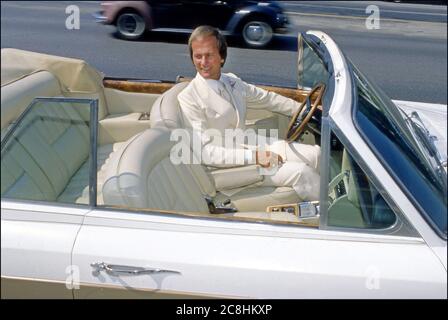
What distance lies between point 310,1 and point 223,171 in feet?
37.4

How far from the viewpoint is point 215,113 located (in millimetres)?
3463

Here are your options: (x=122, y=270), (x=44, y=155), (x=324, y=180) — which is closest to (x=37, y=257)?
(x=122, y=270)

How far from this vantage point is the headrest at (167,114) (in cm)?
324

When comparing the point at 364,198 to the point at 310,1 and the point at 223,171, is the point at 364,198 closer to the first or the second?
the point at 223,171

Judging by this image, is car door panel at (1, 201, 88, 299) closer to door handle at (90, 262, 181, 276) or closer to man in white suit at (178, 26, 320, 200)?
door handle at (90, 262, 181, 276)

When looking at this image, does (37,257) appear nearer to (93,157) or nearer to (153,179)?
(93,157)

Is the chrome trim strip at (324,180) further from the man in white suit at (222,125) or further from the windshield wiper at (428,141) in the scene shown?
the man in white suit at (222,125)

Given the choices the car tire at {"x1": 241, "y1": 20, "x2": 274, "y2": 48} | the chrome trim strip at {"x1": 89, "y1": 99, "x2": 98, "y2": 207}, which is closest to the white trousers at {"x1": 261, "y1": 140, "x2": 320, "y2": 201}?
the chrome trim strip at {"x1": 89, "y1": 99, "x2": 98, "y2": 207}

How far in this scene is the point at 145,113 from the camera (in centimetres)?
421

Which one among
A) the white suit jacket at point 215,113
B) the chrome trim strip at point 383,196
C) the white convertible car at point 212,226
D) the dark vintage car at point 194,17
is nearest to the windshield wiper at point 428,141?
the white convertible car at point 212,226

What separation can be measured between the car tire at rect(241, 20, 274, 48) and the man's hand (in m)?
5.77

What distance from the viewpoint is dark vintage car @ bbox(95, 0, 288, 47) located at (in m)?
8.40

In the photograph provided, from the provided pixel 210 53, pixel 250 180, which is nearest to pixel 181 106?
pixel 210 53

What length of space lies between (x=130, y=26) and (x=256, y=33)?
6.24 feet
